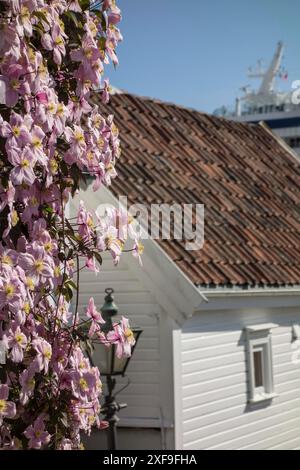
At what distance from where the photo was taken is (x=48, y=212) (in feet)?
12.0

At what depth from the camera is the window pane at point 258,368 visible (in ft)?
39.0

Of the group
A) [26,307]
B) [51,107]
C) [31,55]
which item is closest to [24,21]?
[31,55]

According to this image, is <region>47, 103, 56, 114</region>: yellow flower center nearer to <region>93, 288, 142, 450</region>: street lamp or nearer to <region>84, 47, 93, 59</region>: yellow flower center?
A: <region>84, 47, 93, 59</region>: yellow flower center

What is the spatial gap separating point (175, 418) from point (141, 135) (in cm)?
492

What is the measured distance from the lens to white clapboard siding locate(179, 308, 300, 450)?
10.1 m

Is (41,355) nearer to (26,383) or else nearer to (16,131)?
(26,383)

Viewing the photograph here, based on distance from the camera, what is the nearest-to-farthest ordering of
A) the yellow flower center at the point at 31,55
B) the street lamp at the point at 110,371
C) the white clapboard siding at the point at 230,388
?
1. the yellow flower center at the point at 31,55
2. the street lamp at the point at 110,371
3. the white clapboard siding at the point at 230,388

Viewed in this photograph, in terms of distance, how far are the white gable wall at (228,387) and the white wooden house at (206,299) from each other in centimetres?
2

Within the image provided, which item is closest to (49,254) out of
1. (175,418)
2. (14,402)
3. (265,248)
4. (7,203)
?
(7,203)

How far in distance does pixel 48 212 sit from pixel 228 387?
298 inches

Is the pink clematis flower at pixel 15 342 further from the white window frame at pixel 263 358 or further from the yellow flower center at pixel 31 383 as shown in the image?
the white window frame at pixel 263 358

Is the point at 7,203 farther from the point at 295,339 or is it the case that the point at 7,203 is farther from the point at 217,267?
the point at 295,339

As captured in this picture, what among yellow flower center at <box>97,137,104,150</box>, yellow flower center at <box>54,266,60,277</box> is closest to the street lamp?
yellow flower center at <box>97,137,104,150</box>

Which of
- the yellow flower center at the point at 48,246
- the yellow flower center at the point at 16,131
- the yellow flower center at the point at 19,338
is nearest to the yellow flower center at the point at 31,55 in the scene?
the yellow flower center at the point at 16,131
